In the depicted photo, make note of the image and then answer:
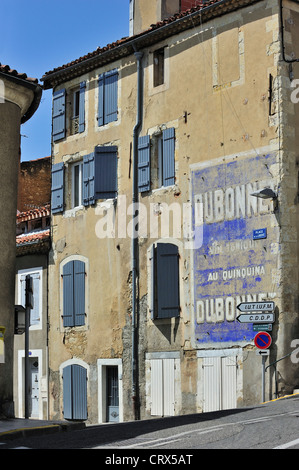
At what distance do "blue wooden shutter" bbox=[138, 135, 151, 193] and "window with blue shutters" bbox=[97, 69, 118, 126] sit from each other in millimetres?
1512

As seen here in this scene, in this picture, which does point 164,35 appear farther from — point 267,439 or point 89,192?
point 267,439

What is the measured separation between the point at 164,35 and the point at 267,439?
46.6 feet

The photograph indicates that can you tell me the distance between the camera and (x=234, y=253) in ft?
66.2

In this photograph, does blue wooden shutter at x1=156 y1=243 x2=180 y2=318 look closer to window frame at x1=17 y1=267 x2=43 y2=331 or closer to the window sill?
the window sill

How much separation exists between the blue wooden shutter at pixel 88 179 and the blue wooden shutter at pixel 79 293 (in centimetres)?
174

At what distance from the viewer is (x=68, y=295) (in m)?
24.3

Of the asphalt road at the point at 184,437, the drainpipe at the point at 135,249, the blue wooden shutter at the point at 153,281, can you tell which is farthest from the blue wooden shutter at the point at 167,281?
the asphalt road at the point at 184,437

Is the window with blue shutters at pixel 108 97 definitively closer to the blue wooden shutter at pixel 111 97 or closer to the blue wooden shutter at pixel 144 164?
the blue wooden shutter at pixel 111 97

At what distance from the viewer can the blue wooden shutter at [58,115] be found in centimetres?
2559

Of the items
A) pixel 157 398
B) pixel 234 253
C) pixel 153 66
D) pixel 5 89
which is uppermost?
pixel 153 66

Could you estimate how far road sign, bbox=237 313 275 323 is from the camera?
18797 millimetres

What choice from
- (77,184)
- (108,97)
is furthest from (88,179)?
(108,97)
